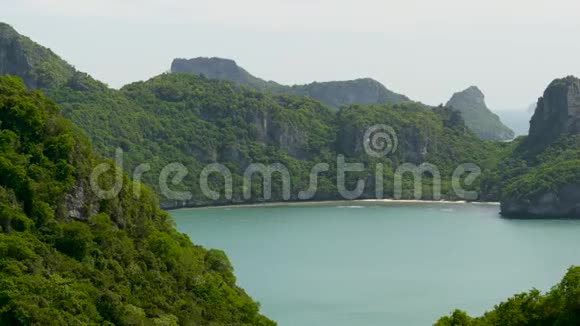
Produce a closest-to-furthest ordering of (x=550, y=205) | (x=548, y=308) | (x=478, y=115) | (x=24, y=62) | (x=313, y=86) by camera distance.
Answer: (x=548, y=308) < (x=550, y=205) < (x=24, y=62) < (x=313, y=86) < (x=478, y=115)

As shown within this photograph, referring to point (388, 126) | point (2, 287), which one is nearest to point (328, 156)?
point (388, 126)

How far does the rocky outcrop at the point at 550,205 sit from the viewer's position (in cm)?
6275

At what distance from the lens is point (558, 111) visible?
7219 centimetres

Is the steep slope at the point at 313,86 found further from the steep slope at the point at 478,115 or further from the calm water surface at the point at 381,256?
the calm water surface at the point at 381,256

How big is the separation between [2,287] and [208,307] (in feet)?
19.4

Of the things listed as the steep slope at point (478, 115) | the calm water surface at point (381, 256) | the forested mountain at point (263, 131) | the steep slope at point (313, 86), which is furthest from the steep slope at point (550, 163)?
the steep slope at point (478, 115)

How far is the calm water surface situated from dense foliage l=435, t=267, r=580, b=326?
41.2 feet

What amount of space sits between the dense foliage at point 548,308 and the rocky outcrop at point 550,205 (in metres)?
43.9

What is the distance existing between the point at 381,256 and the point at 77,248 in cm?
2714

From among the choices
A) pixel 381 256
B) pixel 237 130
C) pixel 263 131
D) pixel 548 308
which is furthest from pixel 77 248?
pixel 263 131

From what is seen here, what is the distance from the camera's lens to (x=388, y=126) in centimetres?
8331

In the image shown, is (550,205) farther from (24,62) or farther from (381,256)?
(24,62)

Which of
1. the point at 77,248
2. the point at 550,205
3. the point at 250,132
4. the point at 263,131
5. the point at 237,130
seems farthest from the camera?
the point at 263,131

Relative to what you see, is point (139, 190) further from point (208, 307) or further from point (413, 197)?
point (413, 197)
